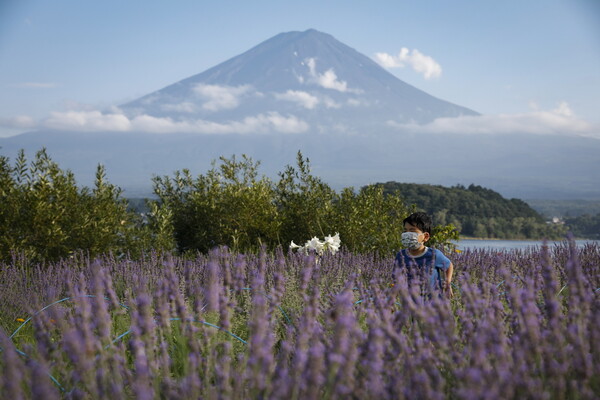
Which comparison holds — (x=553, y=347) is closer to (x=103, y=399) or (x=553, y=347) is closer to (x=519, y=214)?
(x=103, y=399)

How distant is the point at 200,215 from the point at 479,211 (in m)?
8.95

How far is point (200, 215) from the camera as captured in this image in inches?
289

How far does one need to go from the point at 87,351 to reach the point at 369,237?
17.2ft

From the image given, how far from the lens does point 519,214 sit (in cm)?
1509

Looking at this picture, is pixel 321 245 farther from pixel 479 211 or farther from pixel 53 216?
pixel 479 211

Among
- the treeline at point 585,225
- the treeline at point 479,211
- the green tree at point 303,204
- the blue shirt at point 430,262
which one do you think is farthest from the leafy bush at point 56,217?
the treeline at point 585,225

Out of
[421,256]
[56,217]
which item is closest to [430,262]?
[421,256]

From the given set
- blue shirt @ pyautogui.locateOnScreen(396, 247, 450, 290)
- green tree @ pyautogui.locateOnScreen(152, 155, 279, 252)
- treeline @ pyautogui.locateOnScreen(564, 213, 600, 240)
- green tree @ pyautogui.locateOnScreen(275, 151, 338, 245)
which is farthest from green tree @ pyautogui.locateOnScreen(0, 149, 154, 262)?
treeline @ pyautogui.locateOnScreen(564, 213, 600, 240)

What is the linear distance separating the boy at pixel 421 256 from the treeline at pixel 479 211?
791 centimetres

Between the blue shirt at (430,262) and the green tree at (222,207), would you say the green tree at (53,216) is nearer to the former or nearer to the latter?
the green tree at (222,207)

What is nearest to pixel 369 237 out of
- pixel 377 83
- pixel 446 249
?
pixel 446 249

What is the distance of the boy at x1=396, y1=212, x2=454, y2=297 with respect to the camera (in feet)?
11.5

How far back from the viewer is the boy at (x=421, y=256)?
3.50 meters

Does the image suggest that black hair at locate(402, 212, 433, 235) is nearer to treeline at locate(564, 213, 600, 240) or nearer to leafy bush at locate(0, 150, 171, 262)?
leafy bush at locate(0, 150, 171, 262)
